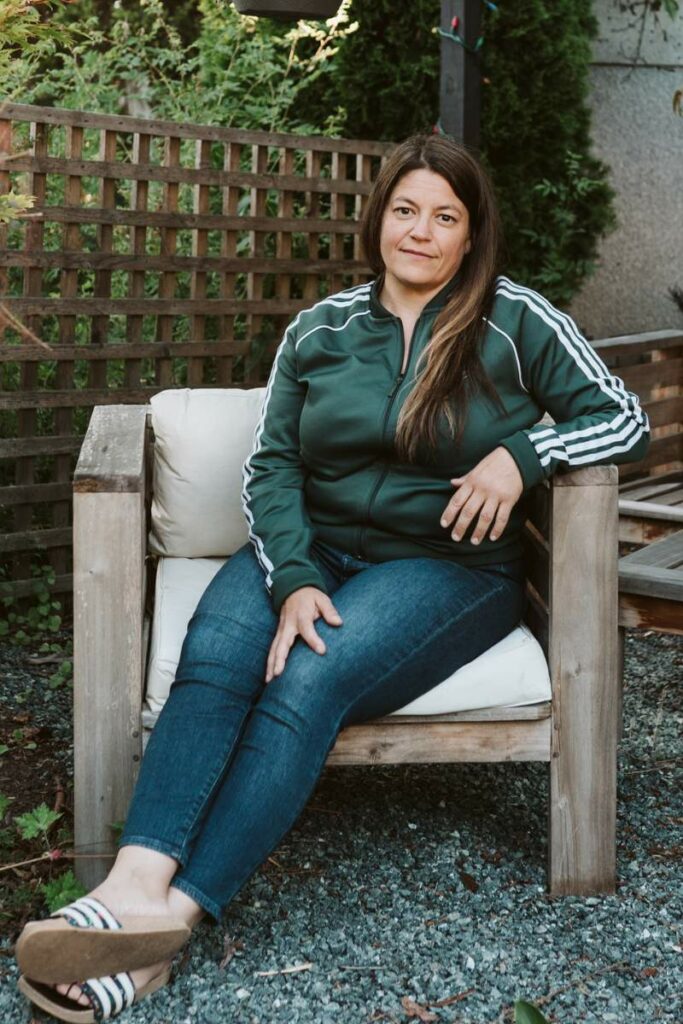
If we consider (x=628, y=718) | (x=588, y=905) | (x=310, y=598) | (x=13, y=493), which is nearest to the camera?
(x=310, y=598)

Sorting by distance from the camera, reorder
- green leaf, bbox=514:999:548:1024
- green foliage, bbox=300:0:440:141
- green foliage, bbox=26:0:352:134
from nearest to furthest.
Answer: green leaf, bbox=514:999:548:1024 < green foliage, bbox=26:0:352:134 < green foliage, bbox=300:0:440:141

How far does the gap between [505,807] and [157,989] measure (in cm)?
103

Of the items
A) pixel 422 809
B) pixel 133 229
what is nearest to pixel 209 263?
pixel 133 229

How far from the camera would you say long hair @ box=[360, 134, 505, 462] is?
234 centimetres

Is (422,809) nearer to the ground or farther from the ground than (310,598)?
nearer to the ground

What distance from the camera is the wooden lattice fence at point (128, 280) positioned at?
400 cm

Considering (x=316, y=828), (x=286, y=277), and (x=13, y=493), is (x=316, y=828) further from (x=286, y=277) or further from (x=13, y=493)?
(x=286, y=277)

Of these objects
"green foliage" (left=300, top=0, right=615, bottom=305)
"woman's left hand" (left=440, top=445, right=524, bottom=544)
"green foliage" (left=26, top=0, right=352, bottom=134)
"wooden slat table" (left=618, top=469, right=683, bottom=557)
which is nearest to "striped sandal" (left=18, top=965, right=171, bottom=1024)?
"woman's left hand" (left=440, top=445, right=524, bottom=544)

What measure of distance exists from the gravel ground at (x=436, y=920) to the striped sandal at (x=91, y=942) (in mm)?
131

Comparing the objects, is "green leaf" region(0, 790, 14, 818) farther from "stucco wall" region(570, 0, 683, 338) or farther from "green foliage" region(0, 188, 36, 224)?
"stucco wall" region(570, 0, 683, 338)

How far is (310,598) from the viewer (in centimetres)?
225

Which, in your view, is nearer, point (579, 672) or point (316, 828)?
point (579, 672)

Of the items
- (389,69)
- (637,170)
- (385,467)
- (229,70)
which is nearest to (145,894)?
(385,467)

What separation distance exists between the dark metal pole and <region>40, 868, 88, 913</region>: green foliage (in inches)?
93.6
